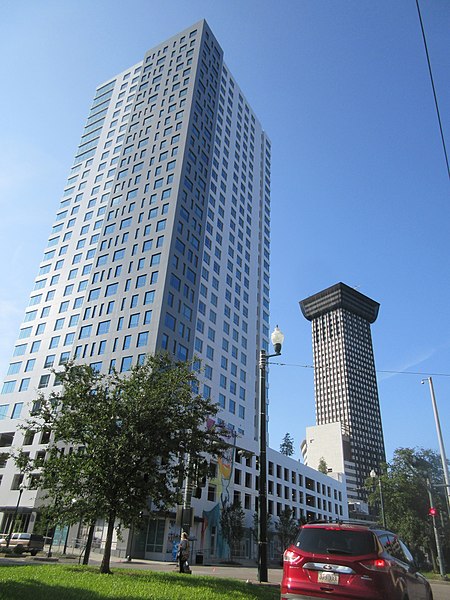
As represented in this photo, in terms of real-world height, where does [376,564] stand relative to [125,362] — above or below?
below

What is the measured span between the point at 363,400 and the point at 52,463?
199 m

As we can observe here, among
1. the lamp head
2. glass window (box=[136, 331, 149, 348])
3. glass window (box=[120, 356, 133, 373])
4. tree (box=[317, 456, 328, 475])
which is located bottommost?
the lamp head

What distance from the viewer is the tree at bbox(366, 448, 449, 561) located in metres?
47.4

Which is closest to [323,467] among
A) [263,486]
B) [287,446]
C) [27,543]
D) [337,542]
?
[287,446]

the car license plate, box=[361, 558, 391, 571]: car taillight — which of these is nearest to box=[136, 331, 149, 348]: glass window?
the car license plate

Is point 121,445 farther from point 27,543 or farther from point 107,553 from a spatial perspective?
point 27,543

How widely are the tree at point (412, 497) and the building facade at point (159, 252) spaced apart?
19.6 metres

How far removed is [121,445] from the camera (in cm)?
1548

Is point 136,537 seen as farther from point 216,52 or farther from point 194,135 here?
point 216,52

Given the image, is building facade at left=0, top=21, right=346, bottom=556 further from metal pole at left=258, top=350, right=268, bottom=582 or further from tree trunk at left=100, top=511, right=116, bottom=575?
metal pole at left=258, top=350, right=268, bottom=582

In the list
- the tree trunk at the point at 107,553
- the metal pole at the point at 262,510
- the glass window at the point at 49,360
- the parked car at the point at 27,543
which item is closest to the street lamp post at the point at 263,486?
the metal pole at the point at 262,510

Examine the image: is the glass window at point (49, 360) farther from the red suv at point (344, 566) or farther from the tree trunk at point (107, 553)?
the red suv at point (344, 566)

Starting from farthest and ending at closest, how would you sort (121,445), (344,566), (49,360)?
(49,360), (121,445), (344,566)

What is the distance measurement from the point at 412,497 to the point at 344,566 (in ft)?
163
